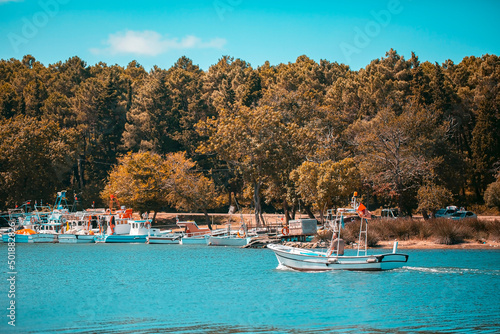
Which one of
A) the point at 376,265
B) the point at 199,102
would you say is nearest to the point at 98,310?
the point at 376,265

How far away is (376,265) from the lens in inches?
1426

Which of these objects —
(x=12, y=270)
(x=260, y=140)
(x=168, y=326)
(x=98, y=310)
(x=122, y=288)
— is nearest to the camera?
(x=168, y=326)

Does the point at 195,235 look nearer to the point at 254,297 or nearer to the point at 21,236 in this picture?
the point at 21,236

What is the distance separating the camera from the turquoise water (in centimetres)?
2370

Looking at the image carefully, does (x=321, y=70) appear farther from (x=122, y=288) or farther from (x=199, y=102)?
(x=122, y=288)

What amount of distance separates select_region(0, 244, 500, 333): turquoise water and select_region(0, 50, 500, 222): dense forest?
2210 centimetres

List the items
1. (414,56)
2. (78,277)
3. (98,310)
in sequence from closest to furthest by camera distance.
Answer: (98,310) → (78,277) → (414,56)

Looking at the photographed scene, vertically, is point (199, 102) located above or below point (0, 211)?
above

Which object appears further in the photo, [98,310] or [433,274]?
[433,274]

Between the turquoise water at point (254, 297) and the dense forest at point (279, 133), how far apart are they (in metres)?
22.1

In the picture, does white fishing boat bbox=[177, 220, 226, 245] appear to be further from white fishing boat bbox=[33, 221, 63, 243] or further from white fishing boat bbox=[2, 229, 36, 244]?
white fishing boat bbox=[2, 229, 36, 244]

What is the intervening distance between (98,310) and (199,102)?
7480 centimetres

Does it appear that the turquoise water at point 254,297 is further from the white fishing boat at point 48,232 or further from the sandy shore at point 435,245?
the white fishing boat at point 48,232

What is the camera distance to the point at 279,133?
74.8 m
